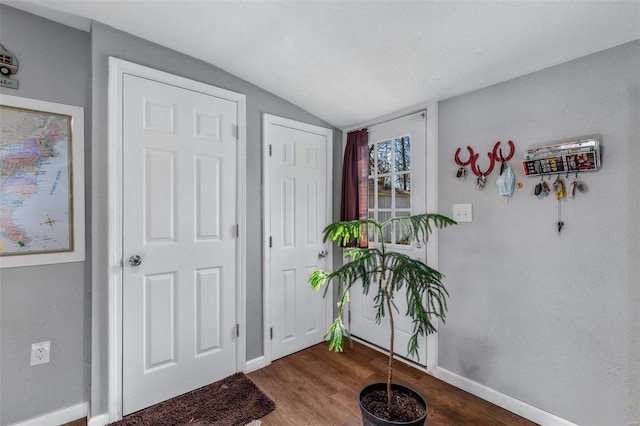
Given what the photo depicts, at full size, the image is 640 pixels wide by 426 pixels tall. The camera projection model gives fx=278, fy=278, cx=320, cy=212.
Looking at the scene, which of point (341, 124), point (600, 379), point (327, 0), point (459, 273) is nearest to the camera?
point (327, 0)

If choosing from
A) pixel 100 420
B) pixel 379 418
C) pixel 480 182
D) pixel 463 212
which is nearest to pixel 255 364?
pixel 100 420

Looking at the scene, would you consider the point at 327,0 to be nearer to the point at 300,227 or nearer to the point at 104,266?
the point at 300,227

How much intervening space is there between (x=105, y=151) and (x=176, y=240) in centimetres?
67

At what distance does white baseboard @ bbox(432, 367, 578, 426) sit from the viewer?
162 centimetres

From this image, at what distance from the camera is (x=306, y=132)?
261 cm

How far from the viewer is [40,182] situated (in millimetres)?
1618

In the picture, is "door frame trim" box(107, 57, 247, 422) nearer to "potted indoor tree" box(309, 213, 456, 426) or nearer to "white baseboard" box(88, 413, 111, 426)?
"white baseboard" box(88, 413, 111, 426)

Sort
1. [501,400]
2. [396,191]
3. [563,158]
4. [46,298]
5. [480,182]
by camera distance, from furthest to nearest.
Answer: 1. [396,191]
2. [480,182]
3. [501,400]
4. [46,298]
5. [563,158]

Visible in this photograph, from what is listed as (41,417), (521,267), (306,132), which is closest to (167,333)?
(41,417)

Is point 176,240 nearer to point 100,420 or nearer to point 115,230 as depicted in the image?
point 115,230

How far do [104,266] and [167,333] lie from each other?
0.59 meters

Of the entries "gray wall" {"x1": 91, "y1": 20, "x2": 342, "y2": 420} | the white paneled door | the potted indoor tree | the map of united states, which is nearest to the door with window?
the potted indoor tree

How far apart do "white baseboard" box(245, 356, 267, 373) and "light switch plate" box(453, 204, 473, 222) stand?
6.22ft

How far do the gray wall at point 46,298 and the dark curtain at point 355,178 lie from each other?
1990mm
